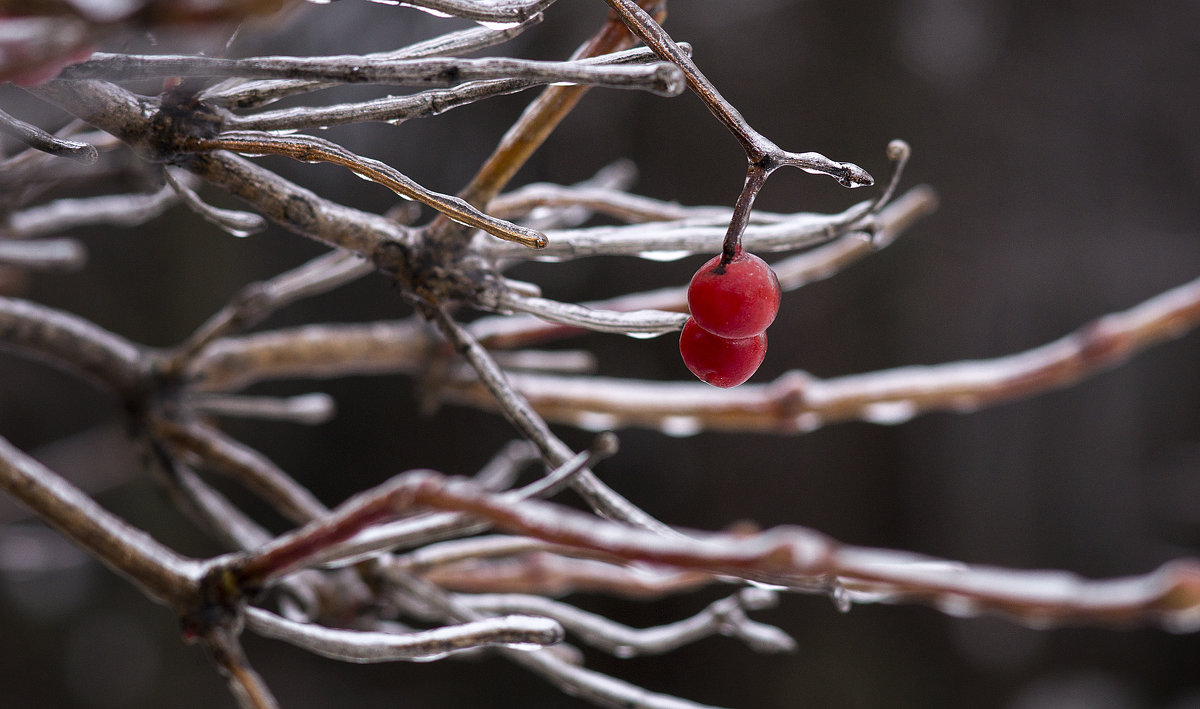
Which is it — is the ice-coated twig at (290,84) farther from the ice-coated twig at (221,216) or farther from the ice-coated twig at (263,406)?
the ice-coated twig at (263,406)

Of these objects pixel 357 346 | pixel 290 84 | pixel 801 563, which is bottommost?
pixel 801 563

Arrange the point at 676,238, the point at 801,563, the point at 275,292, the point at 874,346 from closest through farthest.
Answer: the point at 801,563
the point at 676,238
the point at 275,292
the point at 874,346

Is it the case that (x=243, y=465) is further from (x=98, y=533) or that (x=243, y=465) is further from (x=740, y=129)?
(x=740, y=129)

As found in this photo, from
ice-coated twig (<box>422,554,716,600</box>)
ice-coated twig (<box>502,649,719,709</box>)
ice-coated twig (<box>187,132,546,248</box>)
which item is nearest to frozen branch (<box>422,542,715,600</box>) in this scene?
ice-coated twig (<box>422,554,716,600</box>)

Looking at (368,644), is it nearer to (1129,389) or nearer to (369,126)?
(369,126)

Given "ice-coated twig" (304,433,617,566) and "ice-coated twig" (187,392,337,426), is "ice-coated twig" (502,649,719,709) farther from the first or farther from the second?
"ice-coated twig" (187,392,337,426)

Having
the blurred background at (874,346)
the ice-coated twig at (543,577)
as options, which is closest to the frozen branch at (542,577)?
the ice-coated twig at (543,577)

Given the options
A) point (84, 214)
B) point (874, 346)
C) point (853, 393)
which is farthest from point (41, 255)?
point (874, 346)
